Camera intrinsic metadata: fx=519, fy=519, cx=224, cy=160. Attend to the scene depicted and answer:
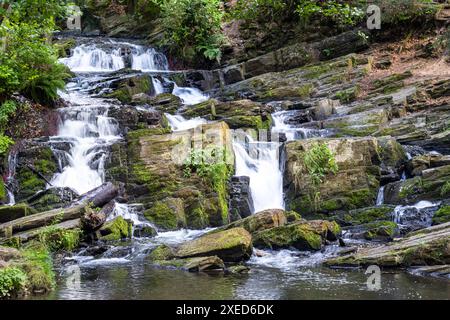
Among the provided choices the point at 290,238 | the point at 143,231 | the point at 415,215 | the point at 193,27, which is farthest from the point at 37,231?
the point at 193,27

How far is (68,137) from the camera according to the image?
1694 cm

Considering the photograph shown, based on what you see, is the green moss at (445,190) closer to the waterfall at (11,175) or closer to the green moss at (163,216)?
the green moss at (163,216)

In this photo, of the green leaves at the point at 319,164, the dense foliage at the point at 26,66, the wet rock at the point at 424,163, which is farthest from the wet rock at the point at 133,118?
the wet rock at the point at 424,163

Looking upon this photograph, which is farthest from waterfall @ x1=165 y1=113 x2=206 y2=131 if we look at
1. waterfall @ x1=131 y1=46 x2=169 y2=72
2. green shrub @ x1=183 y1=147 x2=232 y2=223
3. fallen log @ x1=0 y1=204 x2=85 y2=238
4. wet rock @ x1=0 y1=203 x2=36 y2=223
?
waterfall @ x1=131 y1=46 x2=169 y2=72

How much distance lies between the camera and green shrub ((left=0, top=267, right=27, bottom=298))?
7445 mm

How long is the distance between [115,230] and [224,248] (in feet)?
11.2

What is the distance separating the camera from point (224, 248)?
1066 cm

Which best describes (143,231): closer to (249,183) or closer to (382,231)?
(249,183)

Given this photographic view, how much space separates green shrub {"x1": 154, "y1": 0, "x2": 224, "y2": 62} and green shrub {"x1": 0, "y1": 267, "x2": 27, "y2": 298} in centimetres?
1980

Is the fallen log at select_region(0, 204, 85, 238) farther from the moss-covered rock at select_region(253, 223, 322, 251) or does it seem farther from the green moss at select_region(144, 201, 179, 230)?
→ the moss-covered rock at select_region(253, 223, 322, 251)

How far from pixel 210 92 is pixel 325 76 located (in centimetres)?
532
